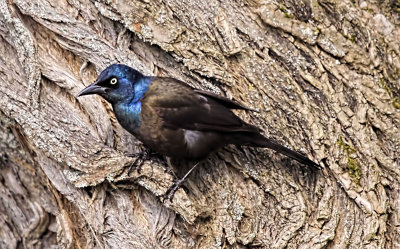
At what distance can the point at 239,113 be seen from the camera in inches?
188

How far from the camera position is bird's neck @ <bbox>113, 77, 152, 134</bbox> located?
443 centimetres

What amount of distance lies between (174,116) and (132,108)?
0.34m

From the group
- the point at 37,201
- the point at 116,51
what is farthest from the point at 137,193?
the point at 37,201

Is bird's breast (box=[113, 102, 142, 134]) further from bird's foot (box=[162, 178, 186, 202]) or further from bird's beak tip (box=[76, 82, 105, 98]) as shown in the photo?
bird's foot (box=[162, 178, 186, 202])

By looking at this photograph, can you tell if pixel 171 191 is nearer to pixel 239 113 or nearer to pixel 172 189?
pixel 172 189

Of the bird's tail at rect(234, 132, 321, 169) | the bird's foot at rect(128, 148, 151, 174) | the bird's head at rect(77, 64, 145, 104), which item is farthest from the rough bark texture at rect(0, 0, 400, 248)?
the bird's head at rect(77, 64, 145, 104)

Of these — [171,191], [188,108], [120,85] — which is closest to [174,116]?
[188,108]

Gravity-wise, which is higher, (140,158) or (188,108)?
(188,108)

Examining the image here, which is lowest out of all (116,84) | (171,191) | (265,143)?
(171,191)

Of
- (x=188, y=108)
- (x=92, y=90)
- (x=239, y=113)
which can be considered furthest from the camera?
(x=239, y=113)

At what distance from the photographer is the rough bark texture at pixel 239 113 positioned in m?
4.52

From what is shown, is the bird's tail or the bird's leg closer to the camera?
the bird's leg

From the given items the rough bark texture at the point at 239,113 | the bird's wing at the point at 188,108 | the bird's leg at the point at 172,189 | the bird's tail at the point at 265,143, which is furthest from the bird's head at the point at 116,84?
the bird's tail at the point at 265,143

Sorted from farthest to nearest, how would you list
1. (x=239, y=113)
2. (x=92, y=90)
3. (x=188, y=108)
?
(x=239, y=113) → (x=188, y=108) → (x=92, y=90)
